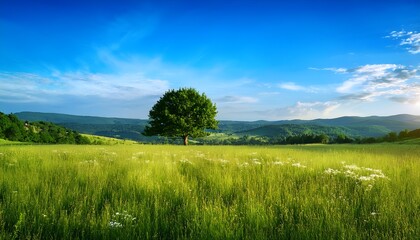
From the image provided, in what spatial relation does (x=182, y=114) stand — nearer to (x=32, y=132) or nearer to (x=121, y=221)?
(x=121, y=221)

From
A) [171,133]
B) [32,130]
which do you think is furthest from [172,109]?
[32,130]

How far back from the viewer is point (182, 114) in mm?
51438

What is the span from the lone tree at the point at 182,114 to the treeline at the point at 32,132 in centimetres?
4206

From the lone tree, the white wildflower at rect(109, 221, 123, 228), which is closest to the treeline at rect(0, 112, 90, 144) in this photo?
the lone tree

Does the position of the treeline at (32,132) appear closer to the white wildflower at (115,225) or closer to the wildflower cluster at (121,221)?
the wildflower cluster at (121,221)

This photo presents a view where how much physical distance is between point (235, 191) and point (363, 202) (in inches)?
102

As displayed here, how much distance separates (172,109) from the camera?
169 ft

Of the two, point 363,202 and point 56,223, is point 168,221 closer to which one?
point 56,223

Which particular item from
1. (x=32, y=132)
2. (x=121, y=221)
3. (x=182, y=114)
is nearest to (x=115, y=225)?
(x=121, y=221)

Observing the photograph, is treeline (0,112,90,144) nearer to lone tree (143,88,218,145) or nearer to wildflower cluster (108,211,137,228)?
lone tree (143,88,218,145)

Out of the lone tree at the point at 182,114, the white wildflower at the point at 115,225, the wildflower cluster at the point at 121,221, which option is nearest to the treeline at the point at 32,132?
the lone tree at the point at 182,114

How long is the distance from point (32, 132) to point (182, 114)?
181 feet

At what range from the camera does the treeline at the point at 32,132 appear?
233 ft

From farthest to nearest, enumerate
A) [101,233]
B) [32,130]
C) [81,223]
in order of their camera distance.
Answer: [32,130] < [81,223] < [101,233]
